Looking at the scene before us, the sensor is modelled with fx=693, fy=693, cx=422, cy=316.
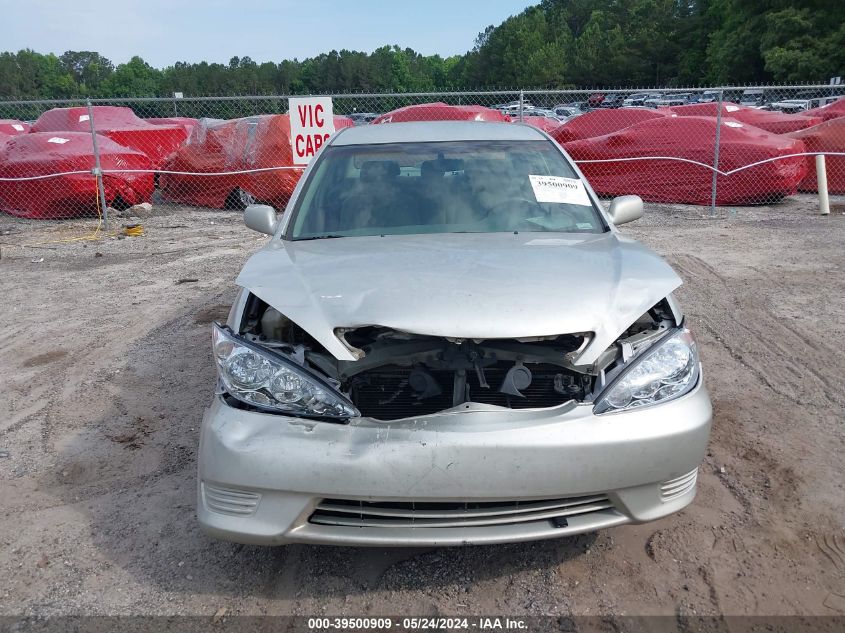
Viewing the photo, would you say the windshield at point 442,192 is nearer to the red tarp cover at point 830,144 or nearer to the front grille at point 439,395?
the front grille at point 439,395

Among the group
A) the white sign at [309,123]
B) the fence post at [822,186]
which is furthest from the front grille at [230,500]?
the fence post at [822,186]

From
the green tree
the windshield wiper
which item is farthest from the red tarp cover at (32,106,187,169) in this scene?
the green tree

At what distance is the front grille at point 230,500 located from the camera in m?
2.39

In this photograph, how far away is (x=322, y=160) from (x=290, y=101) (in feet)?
21.1

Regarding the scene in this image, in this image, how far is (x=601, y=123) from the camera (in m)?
13.8

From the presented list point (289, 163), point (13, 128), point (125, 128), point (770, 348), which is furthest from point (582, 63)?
point (770, 348)

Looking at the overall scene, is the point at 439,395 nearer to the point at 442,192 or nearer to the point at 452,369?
the point at 452,369

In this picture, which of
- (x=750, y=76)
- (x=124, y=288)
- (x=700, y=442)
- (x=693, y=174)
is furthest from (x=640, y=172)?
(x=750, y=76)

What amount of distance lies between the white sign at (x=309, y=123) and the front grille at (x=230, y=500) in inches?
312

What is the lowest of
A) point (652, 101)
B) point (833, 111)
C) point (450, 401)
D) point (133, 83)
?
point (450, 401)

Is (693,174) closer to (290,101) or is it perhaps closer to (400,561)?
(290,101)

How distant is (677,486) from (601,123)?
12.4 metres

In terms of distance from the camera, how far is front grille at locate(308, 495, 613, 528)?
2371mm

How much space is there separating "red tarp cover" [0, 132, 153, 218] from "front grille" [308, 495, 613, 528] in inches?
447
